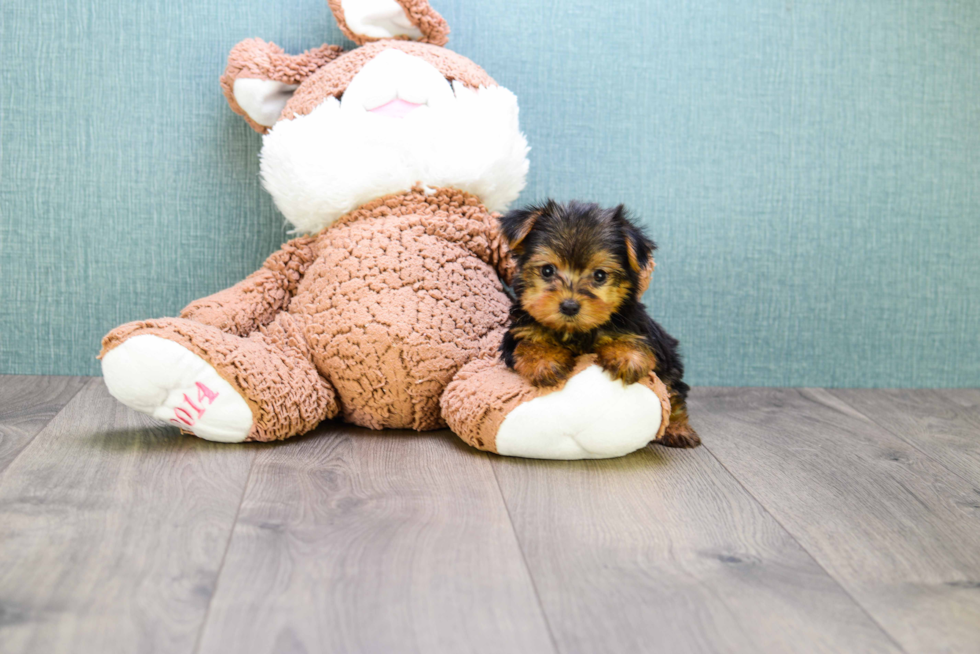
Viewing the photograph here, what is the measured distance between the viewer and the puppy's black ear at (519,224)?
1.53m

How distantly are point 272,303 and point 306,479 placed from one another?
0.55 meters

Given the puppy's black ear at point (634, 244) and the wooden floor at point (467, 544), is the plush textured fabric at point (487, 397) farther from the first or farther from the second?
the puppy's black ear at point (634, 244)

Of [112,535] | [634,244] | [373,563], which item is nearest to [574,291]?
[634,244]

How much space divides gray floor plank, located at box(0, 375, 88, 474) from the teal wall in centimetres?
7

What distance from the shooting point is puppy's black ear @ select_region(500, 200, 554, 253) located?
1532 mm

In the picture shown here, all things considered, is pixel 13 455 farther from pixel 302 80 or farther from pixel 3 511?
pixel 302 80

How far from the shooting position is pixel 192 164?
2.15 metres

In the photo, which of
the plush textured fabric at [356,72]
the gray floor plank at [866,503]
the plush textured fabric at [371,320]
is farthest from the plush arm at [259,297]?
the gray floor plank at [866,503]

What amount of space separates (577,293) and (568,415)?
246 mm

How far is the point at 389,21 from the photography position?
197 centimetres

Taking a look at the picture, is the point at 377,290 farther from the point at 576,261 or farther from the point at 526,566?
the point at 526,566

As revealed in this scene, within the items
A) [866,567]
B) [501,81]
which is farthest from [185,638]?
[501,81]

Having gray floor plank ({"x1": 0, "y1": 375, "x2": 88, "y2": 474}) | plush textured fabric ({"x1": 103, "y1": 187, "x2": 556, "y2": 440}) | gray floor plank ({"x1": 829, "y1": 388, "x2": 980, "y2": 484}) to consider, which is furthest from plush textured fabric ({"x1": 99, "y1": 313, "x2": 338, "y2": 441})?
gray floor plank ({"x1": 829, "y1": 388, "x2": 980, "y2": 484})

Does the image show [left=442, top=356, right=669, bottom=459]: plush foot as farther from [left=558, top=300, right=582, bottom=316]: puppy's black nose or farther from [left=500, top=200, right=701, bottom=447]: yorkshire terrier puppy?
[left=558, top=300, right=582, bottom=316]: puppy's black nose
